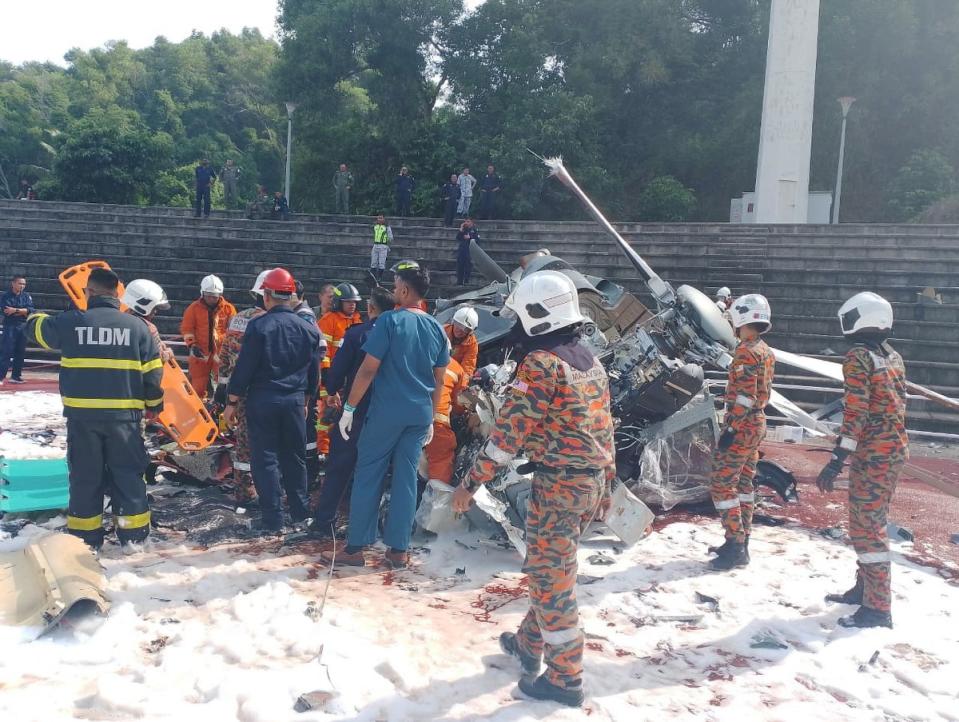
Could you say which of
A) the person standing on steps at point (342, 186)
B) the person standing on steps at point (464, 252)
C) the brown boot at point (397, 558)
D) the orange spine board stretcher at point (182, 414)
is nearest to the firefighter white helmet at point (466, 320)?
the orange spine board stretcher at point (182, 414)

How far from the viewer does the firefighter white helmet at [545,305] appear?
337cm

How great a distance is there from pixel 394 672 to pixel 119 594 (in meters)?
1.69

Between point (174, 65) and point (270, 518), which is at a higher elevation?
point (174, 65)

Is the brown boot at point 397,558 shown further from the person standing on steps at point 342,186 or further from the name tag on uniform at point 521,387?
the person standing on steps at point 342,186

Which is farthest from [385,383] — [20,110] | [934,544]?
[20,110]

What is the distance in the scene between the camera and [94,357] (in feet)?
15.1

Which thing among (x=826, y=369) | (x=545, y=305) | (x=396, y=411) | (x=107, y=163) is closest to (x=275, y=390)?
(x=396, y=411)

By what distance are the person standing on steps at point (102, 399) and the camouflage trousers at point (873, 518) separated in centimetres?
425

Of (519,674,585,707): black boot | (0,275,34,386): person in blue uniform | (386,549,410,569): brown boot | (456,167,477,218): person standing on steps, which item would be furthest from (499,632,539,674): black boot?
(456,167,477,218): person standing on steps

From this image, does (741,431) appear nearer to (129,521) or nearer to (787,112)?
(129,521)

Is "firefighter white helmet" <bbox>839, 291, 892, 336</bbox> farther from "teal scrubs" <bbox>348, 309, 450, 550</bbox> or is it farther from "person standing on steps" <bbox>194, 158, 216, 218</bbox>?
"person standing on steps" <bbox>194, 158, 216, 218</bbox>

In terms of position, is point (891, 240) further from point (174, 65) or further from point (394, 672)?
point (174, 65)

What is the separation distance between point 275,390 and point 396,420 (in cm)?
99

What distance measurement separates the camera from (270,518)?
208 inches
